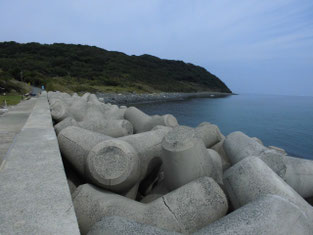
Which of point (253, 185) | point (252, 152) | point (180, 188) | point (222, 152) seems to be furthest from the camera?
point (222, 152)

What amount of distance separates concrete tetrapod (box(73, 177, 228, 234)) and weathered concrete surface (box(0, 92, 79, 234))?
52cm

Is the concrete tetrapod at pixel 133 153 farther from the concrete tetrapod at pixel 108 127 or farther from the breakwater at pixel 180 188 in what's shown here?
the concrete tetrapod at pixel 108 127

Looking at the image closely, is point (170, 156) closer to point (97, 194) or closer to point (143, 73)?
point (97, 194)

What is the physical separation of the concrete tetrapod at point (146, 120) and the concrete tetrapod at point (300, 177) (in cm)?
287

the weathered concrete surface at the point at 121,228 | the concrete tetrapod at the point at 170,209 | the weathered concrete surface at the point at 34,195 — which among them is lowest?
the concrete tetrapod at the point at 170,209

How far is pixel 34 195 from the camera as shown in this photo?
1973 millimetres

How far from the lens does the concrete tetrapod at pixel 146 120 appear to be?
6.27 meters

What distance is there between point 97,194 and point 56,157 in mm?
610

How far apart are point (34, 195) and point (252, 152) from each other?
3.22m

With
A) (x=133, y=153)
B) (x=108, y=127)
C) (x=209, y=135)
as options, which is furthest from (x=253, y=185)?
(x=108, y=127)

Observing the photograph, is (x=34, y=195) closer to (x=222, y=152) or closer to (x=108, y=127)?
(x=108, y=127)

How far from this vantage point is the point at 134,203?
8.80 ft

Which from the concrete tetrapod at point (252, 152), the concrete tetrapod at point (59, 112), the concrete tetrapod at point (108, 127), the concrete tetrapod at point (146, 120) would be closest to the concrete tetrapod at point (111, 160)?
the concrete tetrapod at point (252, 152)

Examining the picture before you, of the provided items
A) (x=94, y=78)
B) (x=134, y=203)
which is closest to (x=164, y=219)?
(x=134, y=203)
